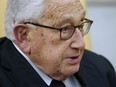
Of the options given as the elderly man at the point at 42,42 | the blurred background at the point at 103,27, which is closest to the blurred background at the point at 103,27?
the blurred background at the point at 103,27

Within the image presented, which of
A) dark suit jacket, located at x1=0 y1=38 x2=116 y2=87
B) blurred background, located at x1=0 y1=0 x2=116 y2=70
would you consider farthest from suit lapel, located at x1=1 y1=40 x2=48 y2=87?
blurred background, located at x1=0 y1=0 x2=116 y2=70

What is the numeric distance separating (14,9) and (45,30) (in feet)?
0.59

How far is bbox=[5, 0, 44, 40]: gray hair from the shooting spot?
1596 mm

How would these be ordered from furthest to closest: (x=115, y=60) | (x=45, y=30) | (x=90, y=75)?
(x=115, y=60) → (x=90, y=75) → (x=45, y=30)

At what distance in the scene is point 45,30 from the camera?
1628 millimetres

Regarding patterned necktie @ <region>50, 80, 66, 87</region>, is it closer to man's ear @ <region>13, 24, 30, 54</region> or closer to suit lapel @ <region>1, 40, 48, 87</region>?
suit lapel @ <region>1, 40, 48, 87</region>

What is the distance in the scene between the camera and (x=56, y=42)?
1.64 meters

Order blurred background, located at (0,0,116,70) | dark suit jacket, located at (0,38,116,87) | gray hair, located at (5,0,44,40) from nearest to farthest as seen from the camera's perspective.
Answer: gray hair, located at (5,0,44,40), dark suit jacket, located at (0,38,116,87), blurred background, located at (0,0,116,70)

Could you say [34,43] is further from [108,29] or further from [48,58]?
[108,29]

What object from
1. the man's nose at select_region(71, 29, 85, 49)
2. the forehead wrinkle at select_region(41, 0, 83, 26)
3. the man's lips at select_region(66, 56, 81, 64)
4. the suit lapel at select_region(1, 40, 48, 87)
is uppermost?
the forehead wrinkle at select_region(41, 0, 83, 26)

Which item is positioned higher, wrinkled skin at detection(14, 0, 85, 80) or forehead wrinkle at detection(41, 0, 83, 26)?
forehead wrinkle at detection(41, 0, 83, 26)

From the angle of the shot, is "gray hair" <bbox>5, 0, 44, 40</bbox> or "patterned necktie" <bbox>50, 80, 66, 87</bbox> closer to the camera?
"gray hair" <bbox>5, 0, 44, 40</bbox>

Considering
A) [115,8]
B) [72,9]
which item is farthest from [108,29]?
[72,9]

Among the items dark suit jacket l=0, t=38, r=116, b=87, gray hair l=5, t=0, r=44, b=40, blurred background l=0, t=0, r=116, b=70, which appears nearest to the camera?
gray hair l=5, t=0, r=44, b=40
